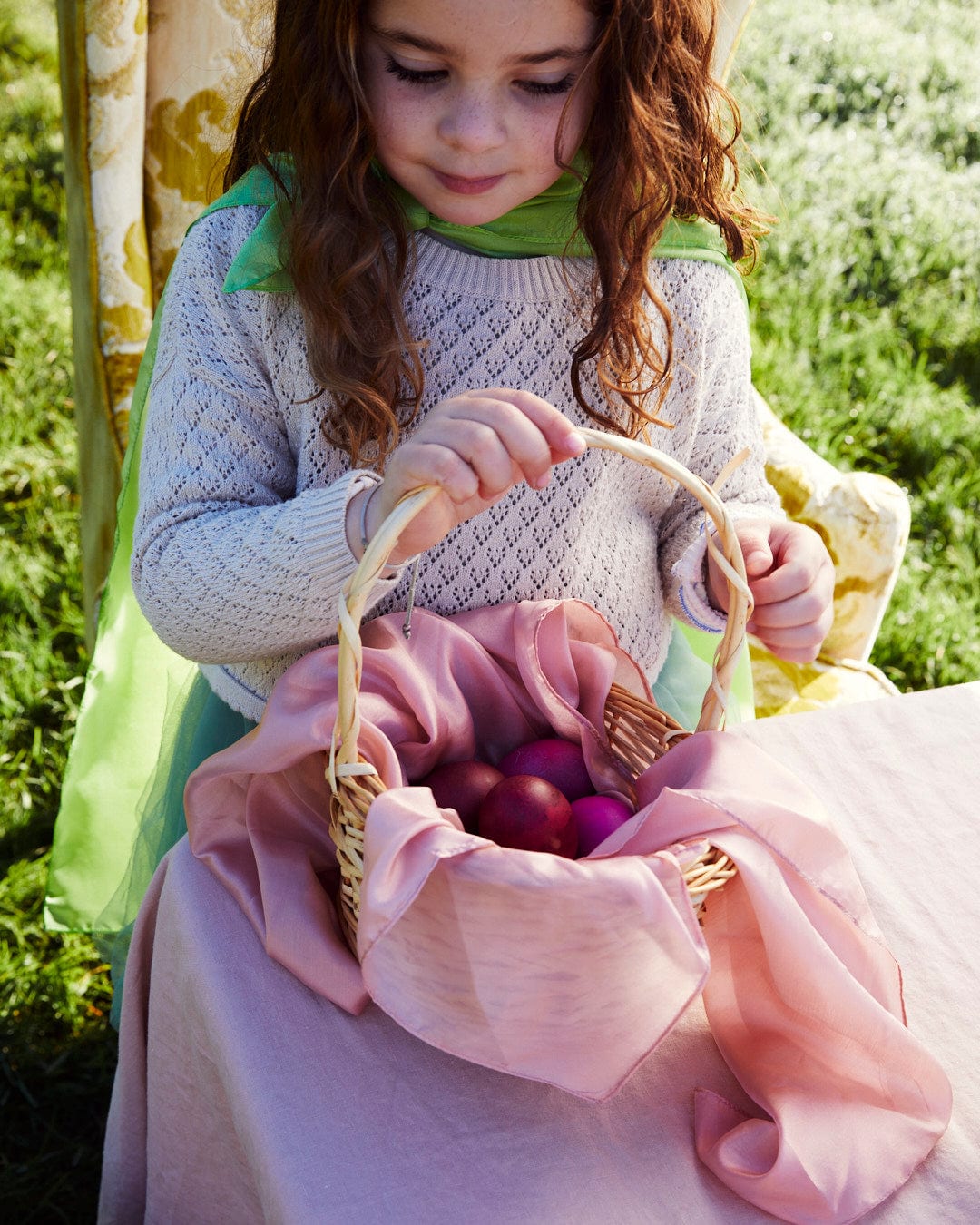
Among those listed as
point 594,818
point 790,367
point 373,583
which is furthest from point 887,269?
point 373,583

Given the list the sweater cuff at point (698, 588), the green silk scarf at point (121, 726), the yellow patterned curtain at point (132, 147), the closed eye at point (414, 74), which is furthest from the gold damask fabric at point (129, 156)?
the sweater cuff at point (698, 588)

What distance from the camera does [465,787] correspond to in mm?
907

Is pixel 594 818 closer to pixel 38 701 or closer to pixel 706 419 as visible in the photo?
pixel 706 419

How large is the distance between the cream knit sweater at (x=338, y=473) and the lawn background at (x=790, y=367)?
1.01ft

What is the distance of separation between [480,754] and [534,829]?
0.16 m

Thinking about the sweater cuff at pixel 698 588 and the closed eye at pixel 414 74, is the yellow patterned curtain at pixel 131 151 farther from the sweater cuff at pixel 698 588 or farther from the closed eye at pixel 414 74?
the sweater cuff at pixel 698 588

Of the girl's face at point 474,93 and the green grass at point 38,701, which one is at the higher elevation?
the girl's face at point 474,93

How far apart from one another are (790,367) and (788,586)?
1.98 metres

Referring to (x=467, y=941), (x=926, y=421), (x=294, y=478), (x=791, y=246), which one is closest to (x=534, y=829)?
(x=467, y=941)

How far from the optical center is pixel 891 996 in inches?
32.9

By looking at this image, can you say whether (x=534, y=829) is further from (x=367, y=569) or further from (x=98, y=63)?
(x=98, y=63)

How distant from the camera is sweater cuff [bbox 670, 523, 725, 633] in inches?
45.1

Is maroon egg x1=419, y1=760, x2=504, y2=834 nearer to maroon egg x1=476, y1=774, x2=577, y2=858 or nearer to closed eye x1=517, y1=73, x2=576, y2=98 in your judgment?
maroon egg x1=476, y1=774, x2=577, y2=858

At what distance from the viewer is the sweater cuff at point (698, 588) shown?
1.14m
